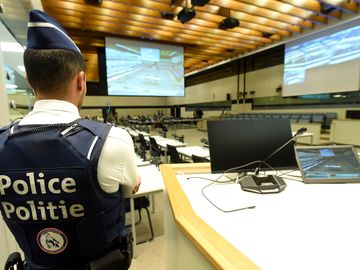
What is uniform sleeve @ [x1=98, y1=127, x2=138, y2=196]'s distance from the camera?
2.41ft

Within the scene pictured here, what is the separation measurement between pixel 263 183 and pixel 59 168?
984 millimetres

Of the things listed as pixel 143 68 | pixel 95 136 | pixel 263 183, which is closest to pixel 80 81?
pixel 95 136

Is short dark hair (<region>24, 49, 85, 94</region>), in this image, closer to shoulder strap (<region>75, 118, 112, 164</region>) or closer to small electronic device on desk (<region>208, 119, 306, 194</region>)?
shoulder strap (<region>75, 118, 112, 164</region>)

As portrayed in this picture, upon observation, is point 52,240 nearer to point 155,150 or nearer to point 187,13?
point 155,150

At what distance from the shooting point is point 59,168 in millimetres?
687

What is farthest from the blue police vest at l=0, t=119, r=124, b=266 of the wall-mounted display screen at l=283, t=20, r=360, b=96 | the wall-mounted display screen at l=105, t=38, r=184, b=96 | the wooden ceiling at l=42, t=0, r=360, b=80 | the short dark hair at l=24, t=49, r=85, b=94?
the wall-mounted display screen at l=283, t=20, r=360, b=96

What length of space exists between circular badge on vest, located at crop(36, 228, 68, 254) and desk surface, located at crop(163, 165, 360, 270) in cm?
52

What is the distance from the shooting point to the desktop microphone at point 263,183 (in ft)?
3.49

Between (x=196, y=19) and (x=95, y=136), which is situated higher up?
(x=196, y=19)

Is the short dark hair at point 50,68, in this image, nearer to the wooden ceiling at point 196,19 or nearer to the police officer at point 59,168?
the police officer at point 59,168

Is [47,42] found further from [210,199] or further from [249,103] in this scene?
[249,103]

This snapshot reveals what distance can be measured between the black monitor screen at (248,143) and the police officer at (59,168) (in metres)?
0.53

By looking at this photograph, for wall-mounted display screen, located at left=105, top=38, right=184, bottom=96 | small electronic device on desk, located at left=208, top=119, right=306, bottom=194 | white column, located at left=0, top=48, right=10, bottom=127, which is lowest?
small electronic device on desk, located at left=208, top=119, right=306, bottom=194

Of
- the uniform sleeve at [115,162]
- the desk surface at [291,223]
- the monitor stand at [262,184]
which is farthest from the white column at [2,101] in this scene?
the monitor stand at [262,184]
